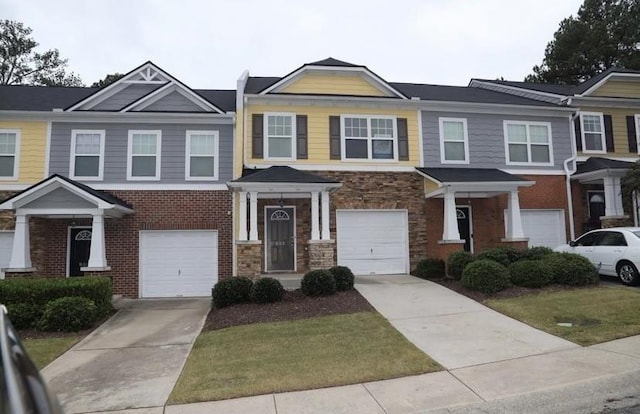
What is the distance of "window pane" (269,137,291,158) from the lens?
1516cm

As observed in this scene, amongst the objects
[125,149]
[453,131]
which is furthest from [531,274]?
[125,149]

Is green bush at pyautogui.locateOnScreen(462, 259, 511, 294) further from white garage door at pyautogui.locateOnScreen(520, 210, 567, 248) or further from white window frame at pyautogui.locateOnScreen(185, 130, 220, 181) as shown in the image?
white window frame at pyautogui.locateOnScreen(185, 130, 220, 181)

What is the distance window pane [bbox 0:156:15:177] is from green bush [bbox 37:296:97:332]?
6.97 meters

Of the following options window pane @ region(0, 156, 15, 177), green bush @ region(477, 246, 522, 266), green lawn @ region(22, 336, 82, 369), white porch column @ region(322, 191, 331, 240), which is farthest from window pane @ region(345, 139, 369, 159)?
window pane @ region(0, 156, 15, 177)

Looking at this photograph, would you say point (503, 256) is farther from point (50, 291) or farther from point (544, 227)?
point (50, 291)

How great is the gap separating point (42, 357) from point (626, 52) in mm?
35504

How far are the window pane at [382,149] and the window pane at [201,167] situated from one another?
587cm

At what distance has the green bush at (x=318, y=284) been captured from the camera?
11367 millimetres

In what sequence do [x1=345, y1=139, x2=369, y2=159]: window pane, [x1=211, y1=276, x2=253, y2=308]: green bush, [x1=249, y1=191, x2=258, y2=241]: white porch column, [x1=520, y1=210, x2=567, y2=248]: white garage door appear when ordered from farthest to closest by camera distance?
[x1=520, y1=210, x2=567, y2=248]: white garage door
[x1=345, y1=139, x2=369, y2=159]: window pane
[x1=249, y1=191, x2=258, y2=241]: white porch column
[x1=211, y1=276, x2=253, y2=308]: green bush

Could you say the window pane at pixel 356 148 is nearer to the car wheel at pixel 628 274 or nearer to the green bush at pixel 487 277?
the green bush at pixel 487 277

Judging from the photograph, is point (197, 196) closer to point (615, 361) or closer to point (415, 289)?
point (415, 289)

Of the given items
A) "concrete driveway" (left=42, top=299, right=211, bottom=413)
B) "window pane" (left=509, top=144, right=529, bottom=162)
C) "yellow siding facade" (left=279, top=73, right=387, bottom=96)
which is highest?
"yellow siding facade" (left=279, top=73, right=387, bottom=96)

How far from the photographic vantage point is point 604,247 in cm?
1259

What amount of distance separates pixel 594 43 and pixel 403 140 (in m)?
21.9
